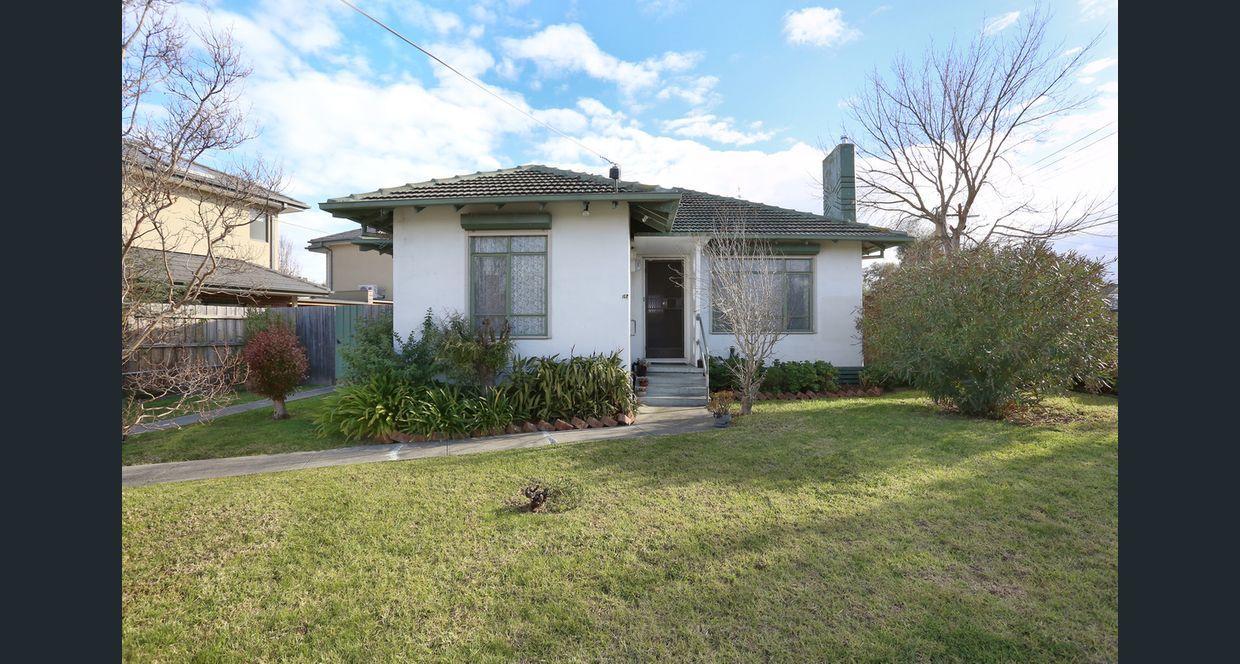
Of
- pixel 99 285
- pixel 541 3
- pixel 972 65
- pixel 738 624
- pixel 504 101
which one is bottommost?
pixel 738 624

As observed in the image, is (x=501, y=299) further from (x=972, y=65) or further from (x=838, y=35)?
(x=972, y=65)

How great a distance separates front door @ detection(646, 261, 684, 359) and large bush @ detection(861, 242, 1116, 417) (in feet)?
17.1

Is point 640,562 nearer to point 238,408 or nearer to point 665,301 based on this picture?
point 665,301

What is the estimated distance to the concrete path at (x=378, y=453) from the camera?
571cm

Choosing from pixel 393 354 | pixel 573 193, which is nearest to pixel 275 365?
pixel 393 354

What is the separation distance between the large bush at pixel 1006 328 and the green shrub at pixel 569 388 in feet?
17.7

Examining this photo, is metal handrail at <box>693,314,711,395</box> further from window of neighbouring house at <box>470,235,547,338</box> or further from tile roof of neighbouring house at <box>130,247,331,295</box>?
tile roof of neighbouring house at <box>130,247,331,295</box>

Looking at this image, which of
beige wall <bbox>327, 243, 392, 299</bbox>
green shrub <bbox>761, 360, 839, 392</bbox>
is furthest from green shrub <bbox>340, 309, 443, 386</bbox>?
beige wall <bbox>327, 243, 392, 299</bbox>

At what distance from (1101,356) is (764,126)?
28.3 feet

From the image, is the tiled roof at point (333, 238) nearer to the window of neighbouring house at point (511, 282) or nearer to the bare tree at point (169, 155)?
the window of neighbouring house at point (511, 282)

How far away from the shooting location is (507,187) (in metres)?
8.68

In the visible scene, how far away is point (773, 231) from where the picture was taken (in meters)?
11.9

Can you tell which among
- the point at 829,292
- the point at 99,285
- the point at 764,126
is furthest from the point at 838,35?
the point at 99,285

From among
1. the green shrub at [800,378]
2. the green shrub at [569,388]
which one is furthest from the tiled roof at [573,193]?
the green shrub at [800,378]
